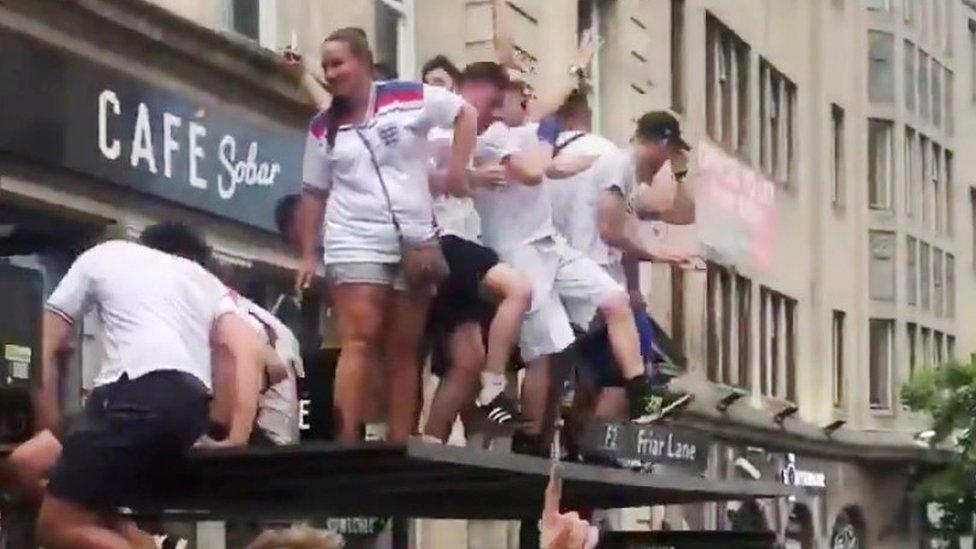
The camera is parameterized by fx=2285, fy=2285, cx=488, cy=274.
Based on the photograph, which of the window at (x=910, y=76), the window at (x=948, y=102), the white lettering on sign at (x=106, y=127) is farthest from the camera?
the window at (x=948, y=102)

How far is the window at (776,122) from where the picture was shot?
112ft

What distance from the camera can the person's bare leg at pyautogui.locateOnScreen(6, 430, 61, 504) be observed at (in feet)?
22.0

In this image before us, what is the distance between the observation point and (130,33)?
1381cm

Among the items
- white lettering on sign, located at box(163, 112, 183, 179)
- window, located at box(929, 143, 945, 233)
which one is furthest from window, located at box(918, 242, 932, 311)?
white lettering on sign, located at box(163, 112, 183, 179)

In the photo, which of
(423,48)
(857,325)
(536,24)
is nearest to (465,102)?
(423,48)

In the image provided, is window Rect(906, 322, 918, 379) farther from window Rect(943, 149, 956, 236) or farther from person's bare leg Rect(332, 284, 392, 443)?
person's bare leg Rect(332, 284, 392, 443)

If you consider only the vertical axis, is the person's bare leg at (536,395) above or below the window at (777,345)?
below

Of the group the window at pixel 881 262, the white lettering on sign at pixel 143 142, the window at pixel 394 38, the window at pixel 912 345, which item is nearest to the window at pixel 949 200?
the window at pixel 912 345

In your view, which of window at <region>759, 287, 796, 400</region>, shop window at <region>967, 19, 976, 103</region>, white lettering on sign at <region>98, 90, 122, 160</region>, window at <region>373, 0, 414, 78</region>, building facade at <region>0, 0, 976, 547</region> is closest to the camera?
white lettering on sign at <region>98, 90, 122, 160</region>

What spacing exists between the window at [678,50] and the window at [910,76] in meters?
14.2

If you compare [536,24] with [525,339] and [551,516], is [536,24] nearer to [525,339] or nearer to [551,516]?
[525,339]

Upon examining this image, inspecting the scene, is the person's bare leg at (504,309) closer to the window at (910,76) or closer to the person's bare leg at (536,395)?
the person's bare leg at (536,395)

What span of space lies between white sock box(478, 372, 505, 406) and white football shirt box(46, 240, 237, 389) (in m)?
2.37

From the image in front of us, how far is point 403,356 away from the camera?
8219 millimetres
